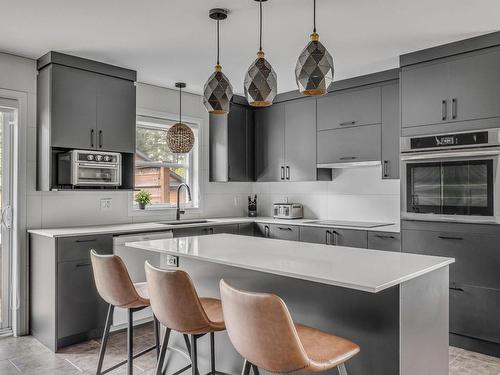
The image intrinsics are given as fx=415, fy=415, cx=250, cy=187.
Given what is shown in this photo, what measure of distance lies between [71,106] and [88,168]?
553 mm

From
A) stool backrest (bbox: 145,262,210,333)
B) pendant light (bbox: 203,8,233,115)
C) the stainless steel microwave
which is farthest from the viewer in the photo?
the stainless steel microwave

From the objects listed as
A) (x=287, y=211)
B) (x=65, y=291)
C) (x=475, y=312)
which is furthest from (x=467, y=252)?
(x=65, y=291)

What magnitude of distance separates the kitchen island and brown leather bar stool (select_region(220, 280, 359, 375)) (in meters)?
0.23

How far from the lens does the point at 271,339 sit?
151 centimetres

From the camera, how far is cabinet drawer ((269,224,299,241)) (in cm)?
447

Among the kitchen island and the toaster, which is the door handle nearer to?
the kitchen island

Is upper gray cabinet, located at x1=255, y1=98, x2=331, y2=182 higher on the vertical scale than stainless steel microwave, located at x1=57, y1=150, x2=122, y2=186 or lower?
higher

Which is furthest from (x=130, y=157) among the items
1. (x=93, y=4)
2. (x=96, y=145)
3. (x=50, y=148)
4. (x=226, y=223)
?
(x=93, y=4)

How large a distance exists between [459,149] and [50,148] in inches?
132

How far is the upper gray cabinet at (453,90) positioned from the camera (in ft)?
10.4

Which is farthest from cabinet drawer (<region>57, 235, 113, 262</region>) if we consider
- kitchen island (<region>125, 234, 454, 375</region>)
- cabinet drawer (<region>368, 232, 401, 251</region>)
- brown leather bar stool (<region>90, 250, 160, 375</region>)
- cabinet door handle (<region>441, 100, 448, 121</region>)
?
cabinet door handle (<region>441, 100, 448, 121</region>)

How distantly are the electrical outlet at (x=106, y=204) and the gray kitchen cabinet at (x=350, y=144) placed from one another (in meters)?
2.28

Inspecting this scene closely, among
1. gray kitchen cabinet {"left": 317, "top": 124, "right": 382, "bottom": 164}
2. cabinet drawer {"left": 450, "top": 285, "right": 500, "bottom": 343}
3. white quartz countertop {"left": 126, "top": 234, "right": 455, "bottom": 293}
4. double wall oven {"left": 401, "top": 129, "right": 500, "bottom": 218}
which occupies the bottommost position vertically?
cabinet drawer {"left": 450, "top": 285, "right": 500, "bottom": 343}

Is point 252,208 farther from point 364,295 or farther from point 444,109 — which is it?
point 364,295
